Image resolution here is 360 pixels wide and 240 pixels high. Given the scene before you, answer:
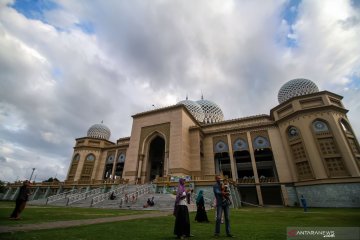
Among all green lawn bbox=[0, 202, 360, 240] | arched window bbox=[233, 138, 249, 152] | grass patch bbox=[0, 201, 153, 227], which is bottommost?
green lawn bbox=[0, 202, 360, 240]

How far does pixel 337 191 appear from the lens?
19500mm

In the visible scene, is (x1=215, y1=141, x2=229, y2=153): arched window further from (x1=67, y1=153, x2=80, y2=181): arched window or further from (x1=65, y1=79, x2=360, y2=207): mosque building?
(x1=67, y1=153, x2=80, y2=181): arched window

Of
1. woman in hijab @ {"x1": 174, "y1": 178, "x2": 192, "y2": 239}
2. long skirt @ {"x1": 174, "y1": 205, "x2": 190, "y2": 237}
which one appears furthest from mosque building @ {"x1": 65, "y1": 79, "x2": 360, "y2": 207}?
long skirt @ {"x1": 174, "y1": 205, "x2": 190, "y2": 237}

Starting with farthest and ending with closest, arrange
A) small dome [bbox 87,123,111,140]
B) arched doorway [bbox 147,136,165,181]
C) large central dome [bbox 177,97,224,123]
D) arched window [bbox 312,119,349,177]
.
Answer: small dome [bbox 87,123,111,140] < large central dome [bbox 177,97,224,123] < arched doorway [bbox 147,136,165,181] < arched window [bbox 312,119,349,177]

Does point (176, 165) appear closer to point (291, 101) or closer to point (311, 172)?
point (311, 172)

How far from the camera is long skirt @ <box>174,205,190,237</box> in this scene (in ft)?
14.3

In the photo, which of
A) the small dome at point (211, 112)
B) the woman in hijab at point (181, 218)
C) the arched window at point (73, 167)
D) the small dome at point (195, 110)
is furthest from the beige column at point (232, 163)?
the arched window at point (73, 167)

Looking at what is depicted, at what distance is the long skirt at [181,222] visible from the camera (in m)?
4.35

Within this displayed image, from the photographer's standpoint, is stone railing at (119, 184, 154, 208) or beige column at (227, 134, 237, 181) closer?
stone railing at (119, 184, 154, 208)

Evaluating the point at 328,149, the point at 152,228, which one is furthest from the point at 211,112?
the point at 152,228

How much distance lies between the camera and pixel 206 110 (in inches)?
1730

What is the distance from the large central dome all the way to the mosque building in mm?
6529

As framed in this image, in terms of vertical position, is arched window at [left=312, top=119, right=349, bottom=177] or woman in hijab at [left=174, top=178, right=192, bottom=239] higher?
arched window at [left=312, top=119, right=349, bottom=177]

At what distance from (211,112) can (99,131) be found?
26.2 meters
